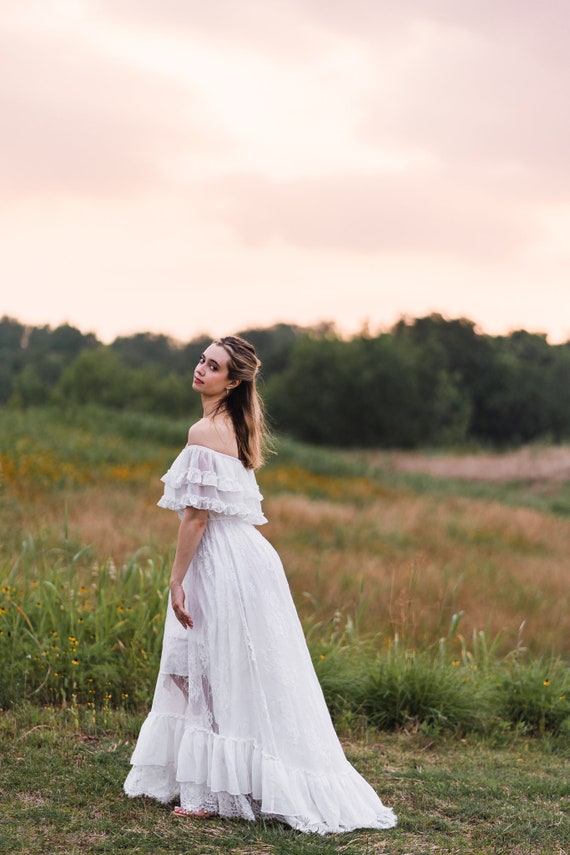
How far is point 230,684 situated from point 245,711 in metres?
0.14

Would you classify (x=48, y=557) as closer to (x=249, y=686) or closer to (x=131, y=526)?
(x=131, y=526)

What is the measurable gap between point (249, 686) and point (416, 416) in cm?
5176

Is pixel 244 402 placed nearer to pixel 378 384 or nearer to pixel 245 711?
pixel 245 711

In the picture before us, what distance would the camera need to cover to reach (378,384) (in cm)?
5391

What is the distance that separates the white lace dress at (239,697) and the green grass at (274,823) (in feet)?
0.42

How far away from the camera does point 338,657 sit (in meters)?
6.28

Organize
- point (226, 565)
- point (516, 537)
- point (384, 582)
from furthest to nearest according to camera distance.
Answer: point (516, 537) → point (384, 582) → point (226, 565)

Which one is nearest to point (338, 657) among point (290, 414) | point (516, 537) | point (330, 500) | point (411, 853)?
point (411, 853)

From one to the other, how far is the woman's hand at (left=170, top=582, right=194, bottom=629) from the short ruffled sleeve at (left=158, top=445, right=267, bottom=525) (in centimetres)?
36

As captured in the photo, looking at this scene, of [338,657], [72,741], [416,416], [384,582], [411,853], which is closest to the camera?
[411,853]

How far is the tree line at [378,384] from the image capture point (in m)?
53.8

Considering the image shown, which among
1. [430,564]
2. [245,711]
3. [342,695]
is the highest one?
[245,711]

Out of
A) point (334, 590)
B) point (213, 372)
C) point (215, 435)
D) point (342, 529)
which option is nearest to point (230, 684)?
point (215, 435)

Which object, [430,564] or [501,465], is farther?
[501,465]
